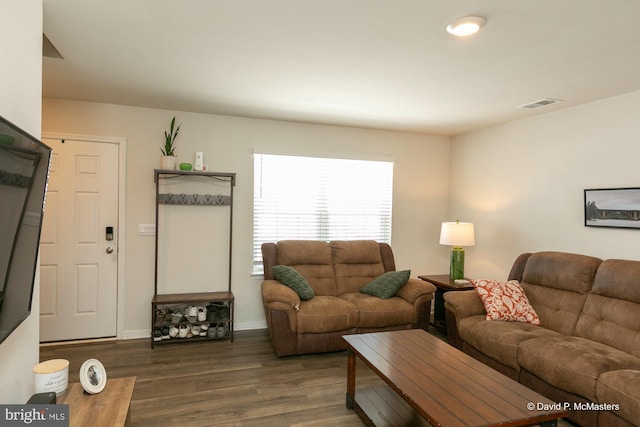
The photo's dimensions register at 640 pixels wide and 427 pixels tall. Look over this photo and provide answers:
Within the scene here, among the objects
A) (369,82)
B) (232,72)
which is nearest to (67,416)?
(232,72)

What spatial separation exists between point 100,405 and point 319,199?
324 centimetres

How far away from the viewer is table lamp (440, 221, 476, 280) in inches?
165

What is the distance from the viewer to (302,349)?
11.4ft

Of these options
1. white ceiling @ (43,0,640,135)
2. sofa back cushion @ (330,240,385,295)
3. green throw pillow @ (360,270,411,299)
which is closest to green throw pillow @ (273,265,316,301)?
sofa back cushion @ (330,240,385,295)

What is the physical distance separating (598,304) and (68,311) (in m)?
4.85

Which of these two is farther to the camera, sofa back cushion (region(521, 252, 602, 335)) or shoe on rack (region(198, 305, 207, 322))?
shoe on rack (region(198, 305, 207, 322))

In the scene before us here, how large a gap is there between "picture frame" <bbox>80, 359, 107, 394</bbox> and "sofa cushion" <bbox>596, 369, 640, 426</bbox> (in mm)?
2781

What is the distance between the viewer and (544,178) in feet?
12.7

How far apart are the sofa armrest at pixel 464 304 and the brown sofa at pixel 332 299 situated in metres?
0.40

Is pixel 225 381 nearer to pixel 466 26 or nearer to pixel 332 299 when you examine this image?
pixel 332 299

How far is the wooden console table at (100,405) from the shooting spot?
1624 mm

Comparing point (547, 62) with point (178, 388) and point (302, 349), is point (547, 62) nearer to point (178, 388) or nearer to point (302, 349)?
point (302, 349)

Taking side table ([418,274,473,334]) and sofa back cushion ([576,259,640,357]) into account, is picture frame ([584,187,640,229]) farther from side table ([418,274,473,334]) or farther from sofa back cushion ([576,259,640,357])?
side table ([418,274,473,334])

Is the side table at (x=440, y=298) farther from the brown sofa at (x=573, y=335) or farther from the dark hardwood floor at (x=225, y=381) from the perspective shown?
the dark hardwood floor at (x=225, y=381)
